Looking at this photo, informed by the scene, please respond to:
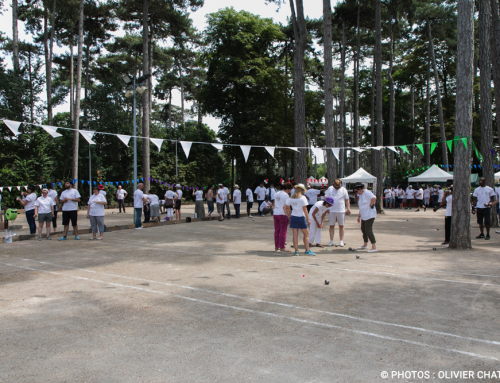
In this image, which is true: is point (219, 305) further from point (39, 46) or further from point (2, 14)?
point (39, 46)

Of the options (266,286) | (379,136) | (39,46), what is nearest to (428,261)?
(266,286)

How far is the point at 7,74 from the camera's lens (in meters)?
27.0

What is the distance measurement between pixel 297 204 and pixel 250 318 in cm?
447

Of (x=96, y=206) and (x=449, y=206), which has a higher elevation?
(x=96, y=206)

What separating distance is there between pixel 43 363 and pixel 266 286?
11.2ft

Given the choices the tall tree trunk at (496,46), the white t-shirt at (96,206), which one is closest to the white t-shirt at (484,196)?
the tall tree trunk at (496,46)

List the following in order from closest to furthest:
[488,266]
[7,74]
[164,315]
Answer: [164,315]
[488,266]
[7,74]

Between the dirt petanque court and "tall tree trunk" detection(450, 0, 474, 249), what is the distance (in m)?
0.79

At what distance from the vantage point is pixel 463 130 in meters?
9.77

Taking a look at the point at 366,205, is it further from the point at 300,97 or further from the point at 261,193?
the point at 261,193

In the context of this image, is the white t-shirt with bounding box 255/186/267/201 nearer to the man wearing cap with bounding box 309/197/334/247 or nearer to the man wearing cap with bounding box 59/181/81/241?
the man wearing cap with bounding box 309/197/334/247

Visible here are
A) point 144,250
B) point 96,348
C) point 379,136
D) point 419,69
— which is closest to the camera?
point 96,348

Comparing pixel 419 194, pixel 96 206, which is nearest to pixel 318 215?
pixel 96 206

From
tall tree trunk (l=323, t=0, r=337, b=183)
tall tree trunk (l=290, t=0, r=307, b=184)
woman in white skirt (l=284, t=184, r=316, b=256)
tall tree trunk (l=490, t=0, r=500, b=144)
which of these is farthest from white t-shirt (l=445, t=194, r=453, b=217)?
tall tree trunk (l=290, t=0, r=307, b=184)
